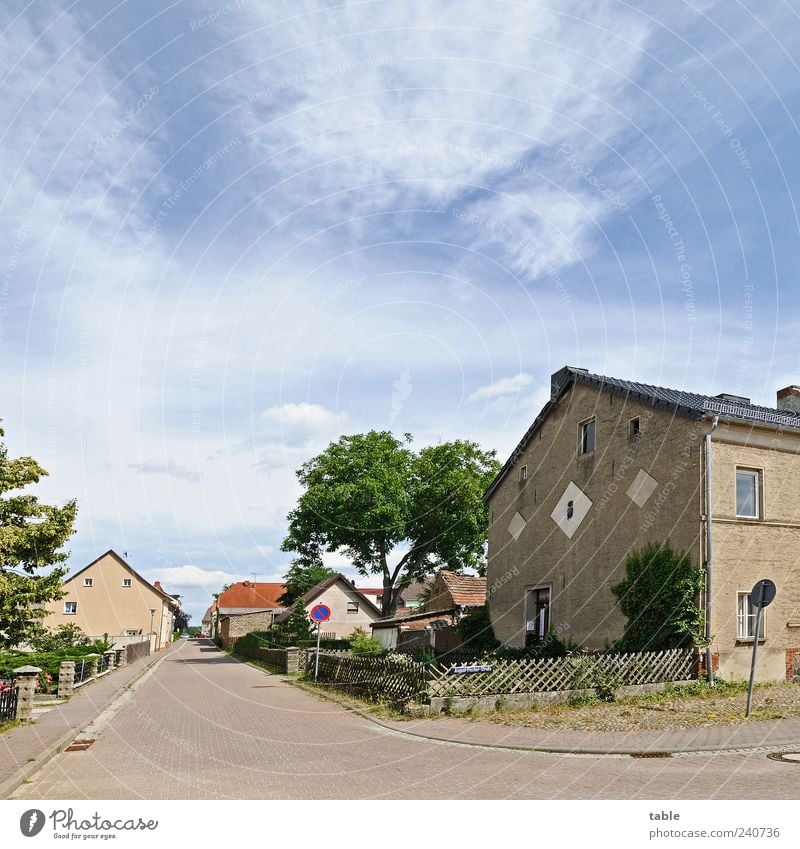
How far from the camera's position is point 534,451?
94.8ft

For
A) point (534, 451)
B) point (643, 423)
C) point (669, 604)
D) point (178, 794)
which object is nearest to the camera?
point (178, 794)

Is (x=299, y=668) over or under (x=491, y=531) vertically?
under

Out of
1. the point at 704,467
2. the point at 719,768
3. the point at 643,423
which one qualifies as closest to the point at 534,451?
the point at 643,423

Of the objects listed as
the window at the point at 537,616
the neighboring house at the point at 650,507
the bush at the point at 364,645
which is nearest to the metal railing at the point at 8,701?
the neighboring house at the point at 650,507

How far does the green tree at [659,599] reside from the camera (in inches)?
774

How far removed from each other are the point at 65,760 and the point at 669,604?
49.6ft

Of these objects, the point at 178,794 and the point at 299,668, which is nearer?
the point at 178,794


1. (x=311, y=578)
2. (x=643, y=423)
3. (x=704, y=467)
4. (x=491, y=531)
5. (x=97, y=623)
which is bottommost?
(x=97, y=623)

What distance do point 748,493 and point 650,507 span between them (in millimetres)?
2712

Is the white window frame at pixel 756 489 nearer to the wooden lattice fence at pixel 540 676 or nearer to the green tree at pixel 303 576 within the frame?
the wooden lattice fence at pixel 540 676

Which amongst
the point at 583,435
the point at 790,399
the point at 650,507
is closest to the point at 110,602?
the point at 583,435

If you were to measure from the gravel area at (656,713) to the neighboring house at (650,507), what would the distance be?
2418 millimetres
